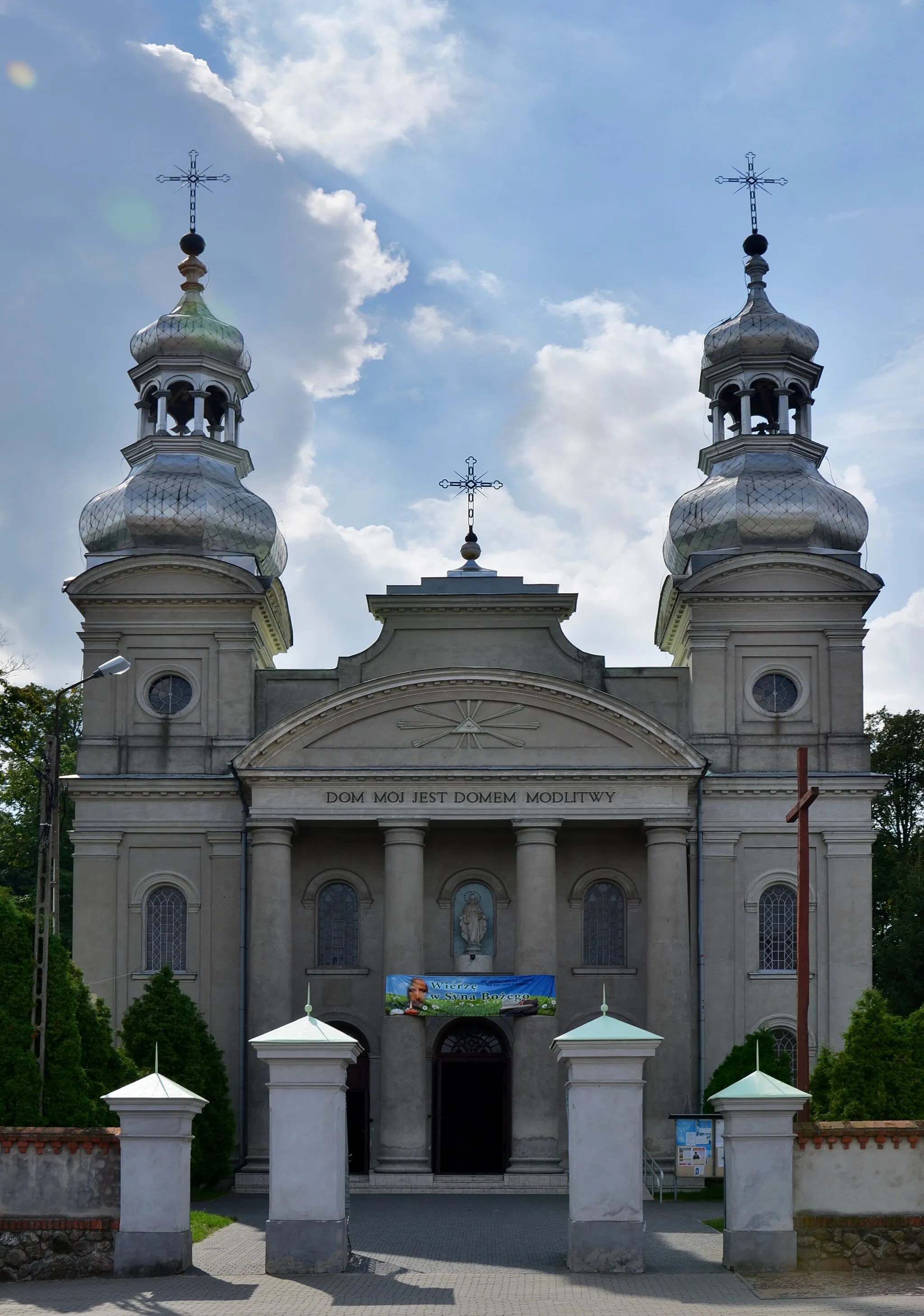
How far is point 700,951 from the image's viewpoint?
41.8 meters

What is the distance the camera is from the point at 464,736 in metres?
41.1

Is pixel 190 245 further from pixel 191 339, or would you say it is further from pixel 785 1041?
pixel 785 1041

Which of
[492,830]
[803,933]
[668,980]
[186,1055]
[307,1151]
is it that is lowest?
[186,1055]

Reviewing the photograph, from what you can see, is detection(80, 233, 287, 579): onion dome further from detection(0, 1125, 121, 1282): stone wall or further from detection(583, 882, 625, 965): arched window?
detection(0, 1125, 121, 1282): stone wall

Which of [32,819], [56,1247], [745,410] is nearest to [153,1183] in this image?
[56,1247]

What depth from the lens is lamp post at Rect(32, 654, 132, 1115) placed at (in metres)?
25.2

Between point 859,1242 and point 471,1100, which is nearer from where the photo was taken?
point 859,1242

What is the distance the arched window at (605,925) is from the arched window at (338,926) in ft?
16.8

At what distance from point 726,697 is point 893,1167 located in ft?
66.9

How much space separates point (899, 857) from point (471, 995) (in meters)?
24.1

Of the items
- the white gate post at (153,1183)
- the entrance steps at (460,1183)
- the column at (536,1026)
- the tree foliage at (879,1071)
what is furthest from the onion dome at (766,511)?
the white gate post at (153,1183)

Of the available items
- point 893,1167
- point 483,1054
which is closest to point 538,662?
point 483,1054

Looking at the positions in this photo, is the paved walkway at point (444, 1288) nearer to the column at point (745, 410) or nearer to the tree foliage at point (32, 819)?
the column at point (745, 410)

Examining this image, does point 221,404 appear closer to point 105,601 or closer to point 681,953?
point 105,601
